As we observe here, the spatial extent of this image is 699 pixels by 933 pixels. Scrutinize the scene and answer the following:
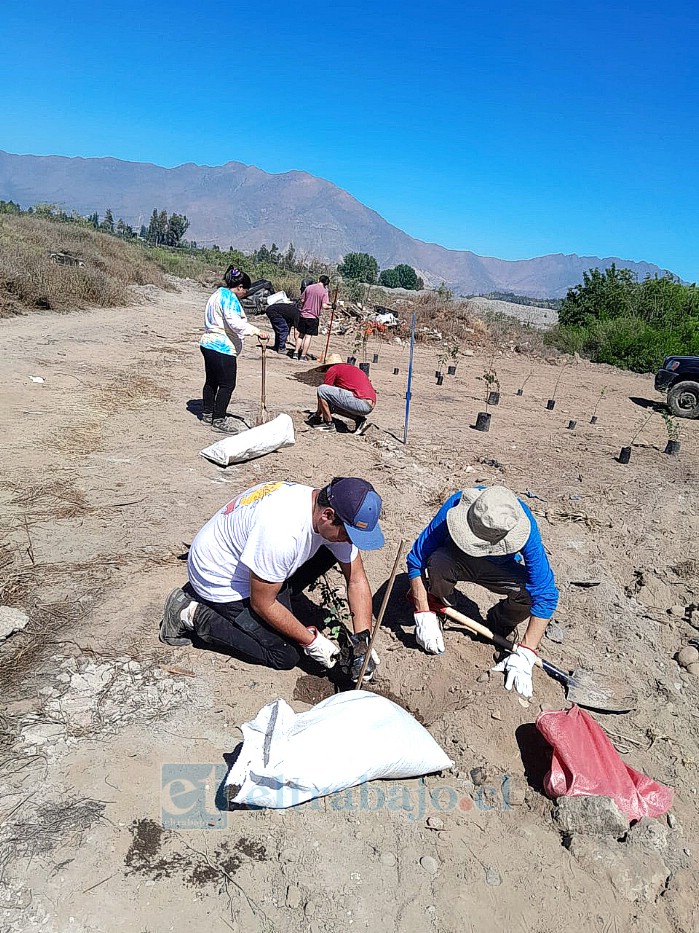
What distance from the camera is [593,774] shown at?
211 centimetres

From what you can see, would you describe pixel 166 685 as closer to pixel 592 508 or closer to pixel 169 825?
pixel 169 825

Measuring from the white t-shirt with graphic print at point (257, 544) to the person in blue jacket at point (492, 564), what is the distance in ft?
1.82

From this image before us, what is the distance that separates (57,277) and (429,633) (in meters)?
10.8

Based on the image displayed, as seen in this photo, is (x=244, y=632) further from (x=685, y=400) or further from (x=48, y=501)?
(x=685, y=400)

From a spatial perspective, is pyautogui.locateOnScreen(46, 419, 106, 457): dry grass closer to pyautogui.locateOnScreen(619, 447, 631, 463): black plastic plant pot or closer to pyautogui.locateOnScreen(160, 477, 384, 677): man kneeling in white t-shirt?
pyautogui.locateOnScreen(160, 477, 384, 677): man kneeling in white t-shirt

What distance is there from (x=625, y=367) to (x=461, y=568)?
1383 cm

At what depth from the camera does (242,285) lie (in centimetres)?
484

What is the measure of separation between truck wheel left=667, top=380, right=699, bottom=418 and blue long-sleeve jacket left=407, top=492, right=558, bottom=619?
8069 millimetres

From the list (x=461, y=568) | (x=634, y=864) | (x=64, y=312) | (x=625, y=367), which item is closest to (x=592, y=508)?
(x=461, y=568)

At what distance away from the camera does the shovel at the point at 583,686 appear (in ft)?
8.93

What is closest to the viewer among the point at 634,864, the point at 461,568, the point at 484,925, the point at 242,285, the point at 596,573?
the point at 484,925

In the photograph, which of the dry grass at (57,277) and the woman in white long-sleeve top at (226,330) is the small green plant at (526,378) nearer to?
the woman in white long-sleeve top at (226,330)

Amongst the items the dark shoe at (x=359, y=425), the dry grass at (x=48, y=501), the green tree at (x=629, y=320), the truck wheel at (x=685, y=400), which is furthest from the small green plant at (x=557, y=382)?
the dry grass at (x=48, y=501)

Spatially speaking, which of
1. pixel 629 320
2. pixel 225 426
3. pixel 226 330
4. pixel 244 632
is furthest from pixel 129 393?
pixel 629 320
